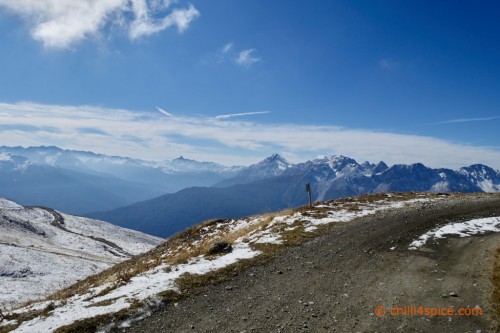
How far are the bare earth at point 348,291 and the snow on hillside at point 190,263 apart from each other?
1.71 m

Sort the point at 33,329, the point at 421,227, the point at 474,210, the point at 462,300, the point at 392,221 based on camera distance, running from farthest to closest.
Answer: the point at 474,210 → the point at 392,221 → the point at 421,227 → the point at 462,300 → the point at 33,329

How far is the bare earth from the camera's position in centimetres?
1041

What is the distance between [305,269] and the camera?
1566cm

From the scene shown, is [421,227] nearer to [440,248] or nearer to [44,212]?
[440,248]

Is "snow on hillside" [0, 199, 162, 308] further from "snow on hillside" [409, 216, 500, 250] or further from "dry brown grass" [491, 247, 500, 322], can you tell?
"dry brown grass" [491, 247, 500, 322]

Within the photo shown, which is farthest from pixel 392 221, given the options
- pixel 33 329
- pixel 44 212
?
pixel 44 212

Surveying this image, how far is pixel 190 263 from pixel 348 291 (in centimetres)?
846

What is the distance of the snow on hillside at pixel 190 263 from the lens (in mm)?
11672

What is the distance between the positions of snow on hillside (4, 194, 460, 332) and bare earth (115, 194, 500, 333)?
171 cm

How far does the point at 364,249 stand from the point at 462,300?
6.81 meters

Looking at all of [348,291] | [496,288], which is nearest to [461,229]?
[496,288]

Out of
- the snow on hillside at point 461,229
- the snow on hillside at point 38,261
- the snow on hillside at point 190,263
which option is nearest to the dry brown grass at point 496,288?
the snow on hillside at point 461,229

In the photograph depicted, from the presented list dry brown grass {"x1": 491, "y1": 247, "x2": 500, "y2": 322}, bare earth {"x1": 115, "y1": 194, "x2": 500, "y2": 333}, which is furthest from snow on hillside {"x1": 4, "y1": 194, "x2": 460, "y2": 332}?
dry brown grass {"x1": 491, "y1": 247, "x2": 500, "y2": 322}

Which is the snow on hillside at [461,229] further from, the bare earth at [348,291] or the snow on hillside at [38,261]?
the snow on hillside at [38,261]
